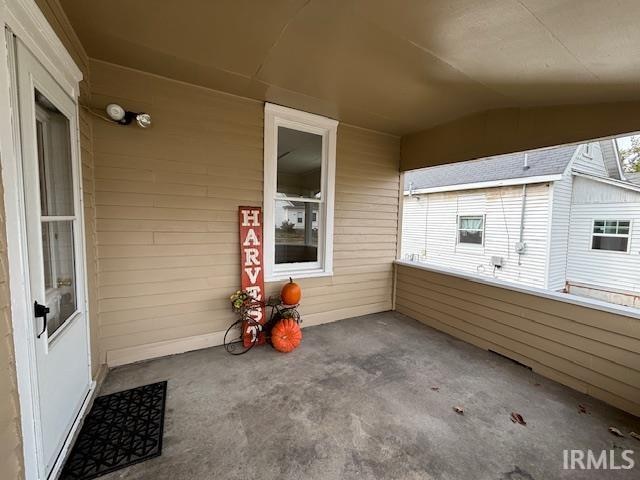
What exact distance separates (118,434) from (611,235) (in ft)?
26.0

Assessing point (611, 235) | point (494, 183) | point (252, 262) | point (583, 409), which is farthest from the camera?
point (494, 183)

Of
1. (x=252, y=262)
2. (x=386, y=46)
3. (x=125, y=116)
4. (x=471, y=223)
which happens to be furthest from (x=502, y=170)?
(x=125, y=116)

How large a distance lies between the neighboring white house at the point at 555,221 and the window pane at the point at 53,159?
16.6 ft

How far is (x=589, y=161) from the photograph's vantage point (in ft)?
19.3

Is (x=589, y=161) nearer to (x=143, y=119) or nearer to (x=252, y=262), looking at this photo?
(x=252, y=262)

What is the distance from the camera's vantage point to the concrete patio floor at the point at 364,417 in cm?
154

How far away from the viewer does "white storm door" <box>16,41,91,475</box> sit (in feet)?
4.33

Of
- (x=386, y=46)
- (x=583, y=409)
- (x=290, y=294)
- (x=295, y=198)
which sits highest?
(x=386, y=46)

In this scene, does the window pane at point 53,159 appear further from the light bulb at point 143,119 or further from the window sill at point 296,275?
the window sill at point 296,275

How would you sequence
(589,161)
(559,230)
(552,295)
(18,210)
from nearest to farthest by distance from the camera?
(18,210) → (552,295) → (559,230) → (589,161)

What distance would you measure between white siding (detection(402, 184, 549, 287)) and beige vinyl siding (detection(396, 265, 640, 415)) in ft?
9.96

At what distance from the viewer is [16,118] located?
1224mm

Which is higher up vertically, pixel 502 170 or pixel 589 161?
pixel 589 161

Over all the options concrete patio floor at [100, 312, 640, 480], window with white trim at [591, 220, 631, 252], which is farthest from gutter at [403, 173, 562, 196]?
concrete patio floor at [100, 312, 640, 480]
